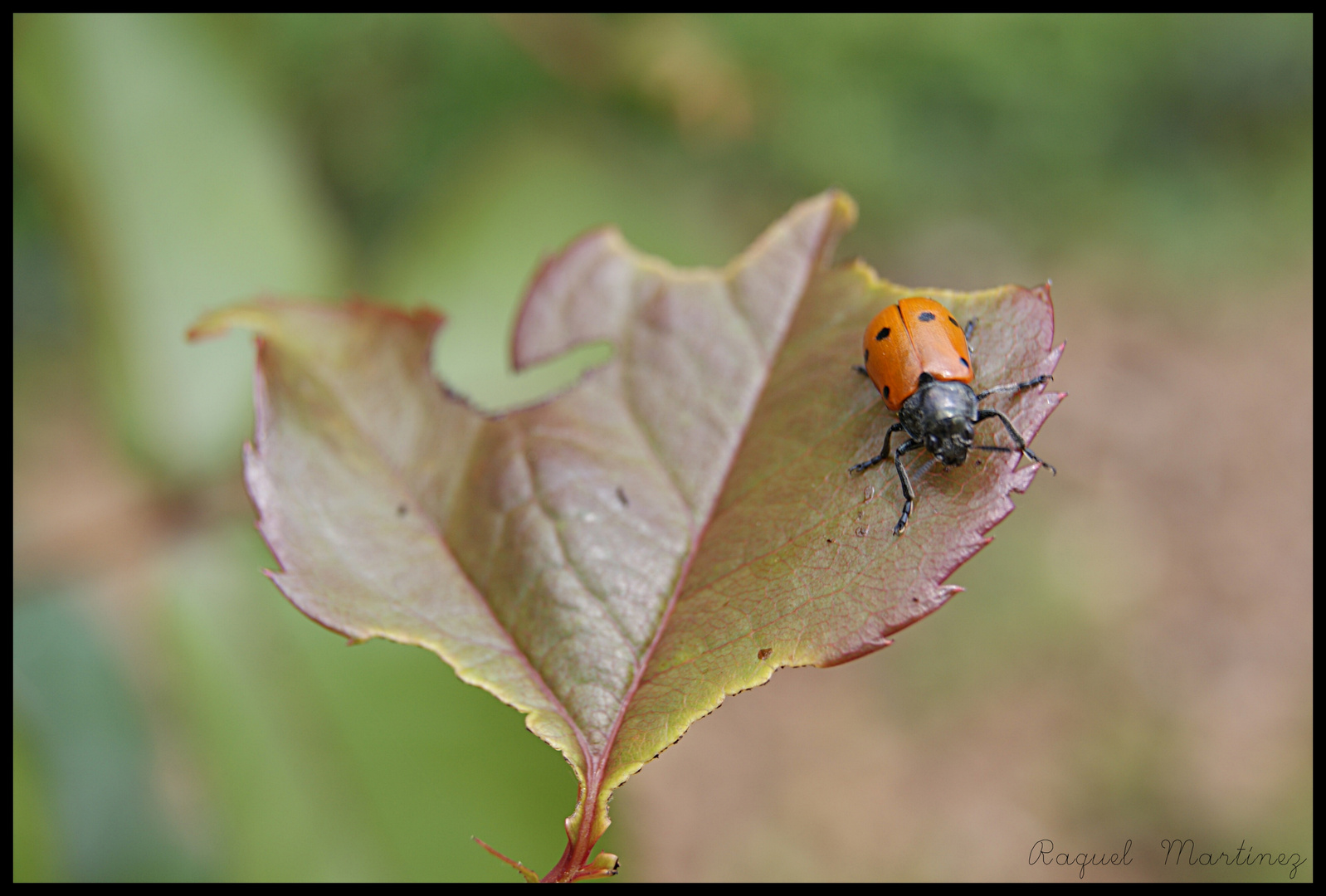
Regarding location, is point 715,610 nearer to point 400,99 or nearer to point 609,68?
point 609,68

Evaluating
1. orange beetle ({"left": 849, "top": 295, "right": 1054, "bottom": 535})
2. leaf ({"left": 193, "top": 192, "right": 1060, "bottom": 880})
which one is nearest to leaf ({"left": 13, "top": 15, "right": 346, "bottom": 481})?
leaf ({"left": 193, "top": 192, "right": 1060, "bottom": 880})

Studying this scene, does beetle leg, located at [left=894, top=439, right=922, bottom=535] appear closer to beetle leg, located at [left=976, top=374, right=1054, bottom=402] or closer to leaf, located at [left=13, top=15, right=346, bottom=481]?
beetle leg, located at [left=976, top=374, right=1054, bottom=402]

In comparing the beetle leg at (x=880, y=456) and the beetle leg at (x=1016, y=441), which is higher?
the beetle leg at (x=1016, y=441)

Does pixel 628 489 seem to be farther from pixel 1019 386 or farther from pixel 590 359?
pixel 590 359

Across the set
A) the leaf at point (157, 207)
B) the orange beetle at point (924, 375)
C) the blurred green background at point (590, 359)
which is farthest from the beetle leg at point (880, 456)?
the leaf at point (157, 207)

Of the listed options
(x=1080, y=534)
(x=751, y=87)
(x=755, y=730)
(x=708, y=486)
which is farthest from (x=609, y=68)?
(x=1080, y=534)

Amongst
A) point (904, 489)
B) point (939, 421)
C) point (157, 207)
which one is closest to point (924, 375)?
point (939, 421)

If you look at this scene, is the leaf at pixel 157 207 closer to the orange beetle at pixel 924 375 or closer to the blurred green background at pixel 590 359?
the blurred green background at pixel 590 359
